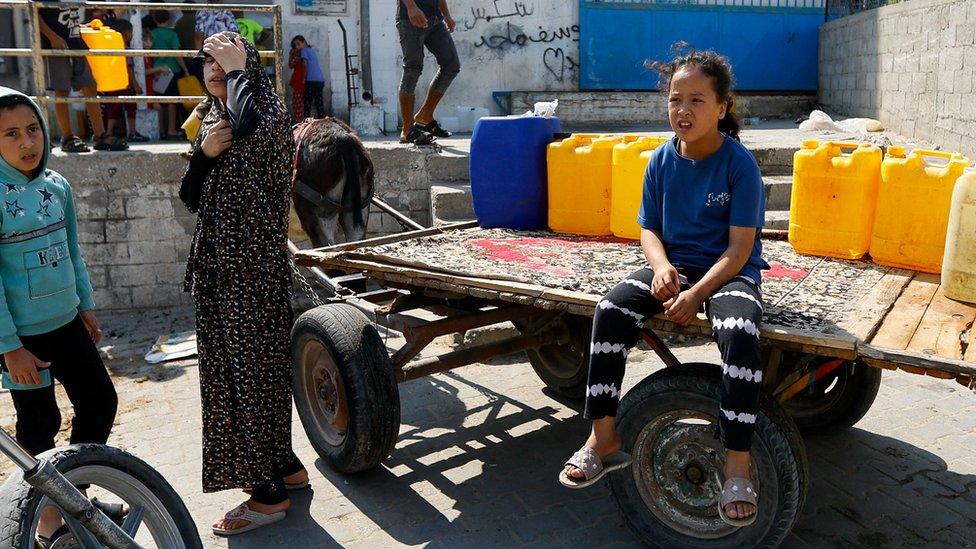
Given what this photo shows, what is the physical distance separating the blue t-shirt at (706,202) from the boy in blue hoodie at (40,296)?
2.21 meters

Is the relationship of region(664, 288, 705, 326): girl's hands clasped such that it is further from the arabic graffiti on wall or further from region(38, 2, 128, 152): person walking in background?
the arabic graffiti on wall

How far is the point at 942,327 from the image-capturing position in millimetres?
2645

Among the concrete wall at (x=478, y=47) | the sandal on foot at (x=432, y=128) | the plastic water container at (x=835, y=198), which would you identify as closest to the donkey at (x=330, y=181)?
the sandal on foot at (x=432, y=128)

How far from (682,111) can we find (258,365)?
191cm

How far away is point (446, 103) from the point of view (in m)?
11.9

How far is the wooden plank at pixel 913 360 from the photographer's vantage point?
2.29 metres

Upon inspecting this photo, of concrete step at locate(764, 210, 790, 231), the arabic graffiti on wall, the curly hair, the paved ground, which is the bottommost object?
the paved ground

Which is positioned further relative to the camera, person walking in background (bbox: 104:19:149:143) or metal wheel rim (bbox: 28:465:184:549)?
person walking in background (bbox: 104:19:149:143)

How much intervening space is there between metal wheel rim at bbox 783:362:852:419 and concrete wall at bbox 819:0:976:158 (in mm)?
5362

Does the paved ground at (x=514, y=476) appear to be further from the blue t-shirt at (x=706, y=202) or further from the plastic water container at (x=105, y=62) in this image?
the plastic water container at (x=105, y=62)

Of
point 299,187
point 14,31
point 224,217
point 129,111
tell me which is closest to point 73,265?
point 224,217

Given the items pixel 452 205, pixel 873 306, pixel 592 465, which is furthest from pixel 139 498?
pixel 452 205

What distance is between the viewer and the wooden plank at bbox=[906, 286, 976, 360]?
2424 millimetres

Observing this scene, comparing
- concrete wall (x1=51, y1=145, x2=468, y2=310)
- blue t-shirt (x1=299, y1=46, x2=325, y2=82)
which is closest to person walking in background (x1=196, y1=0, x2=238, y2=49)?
blue t-shirt (x1=299, y1=46, x2=325, y2=82)
